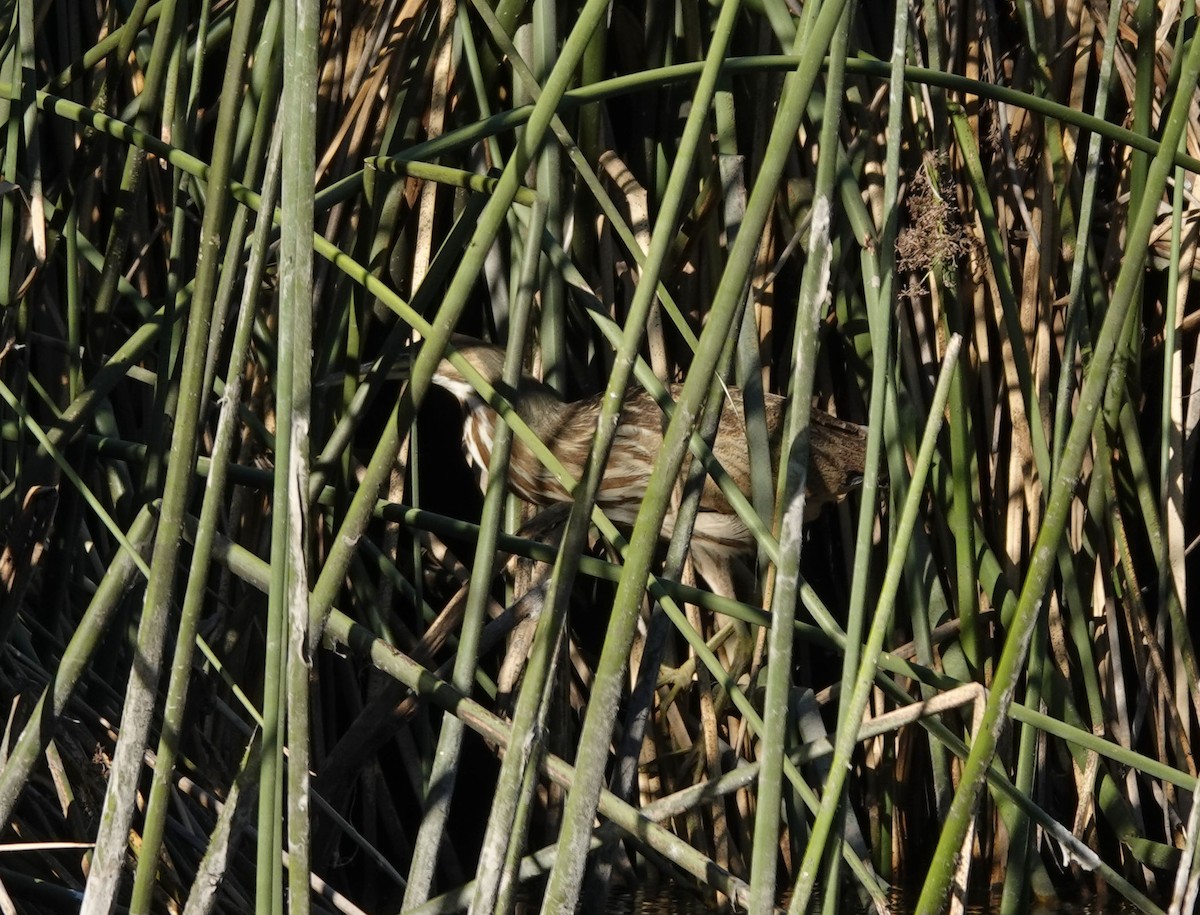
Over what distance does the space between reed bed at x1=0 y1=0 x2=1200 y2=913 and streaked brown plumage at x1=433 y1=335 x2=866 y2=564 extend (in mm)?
70

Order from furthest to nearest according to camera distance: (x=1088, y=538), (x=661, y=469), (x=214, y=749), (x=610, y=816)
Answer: (x=1088, y=538) → (x=214, y=749) → (x=610, y=816) → (x=661, y=469)

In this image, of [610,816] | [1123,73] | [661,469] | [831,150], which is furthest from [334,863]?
[1123,73]

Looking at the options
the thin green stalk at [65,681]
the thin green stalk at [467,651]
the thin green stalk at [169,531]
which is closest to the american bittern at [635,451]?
the thin green stalk at [467,651]

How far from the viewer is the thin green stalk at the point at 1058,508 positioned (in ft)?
3.18

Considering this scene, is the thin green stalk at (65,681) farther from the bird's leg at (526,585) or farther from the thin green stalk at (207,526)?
the bird's leg at (526,585)

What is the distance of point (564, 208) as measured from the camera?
195 centimetres

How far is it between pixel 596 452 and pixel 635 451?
1553 millimetres

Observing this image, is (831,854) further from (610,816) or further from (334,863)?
(334,863)

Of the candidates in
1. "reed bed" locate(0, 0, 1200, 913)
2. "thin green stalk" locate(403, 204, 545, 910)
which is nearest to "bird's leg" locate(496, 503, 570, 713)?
"reed bed" locate(0, 0, 1200, 913)

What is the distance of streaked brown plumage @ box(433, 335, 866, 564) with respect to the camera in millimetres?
2277

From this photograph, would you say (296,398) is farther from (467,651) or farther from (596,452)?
(467,651)

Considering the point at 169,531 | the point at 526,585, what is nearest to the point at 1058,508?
the point at 169,531

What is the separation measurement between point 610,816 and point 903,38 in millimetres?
668

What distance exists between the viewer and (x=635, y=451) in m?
2.56
